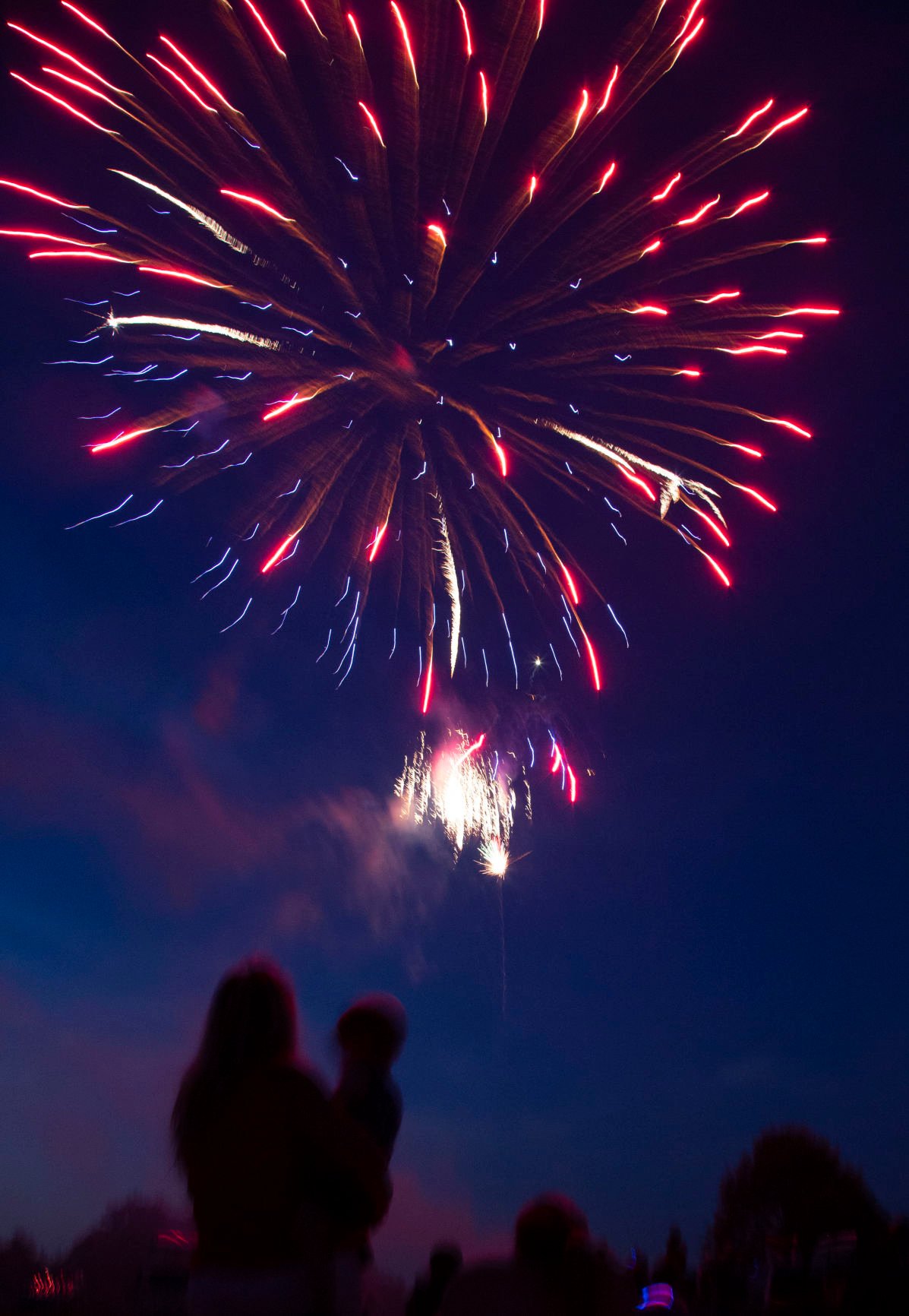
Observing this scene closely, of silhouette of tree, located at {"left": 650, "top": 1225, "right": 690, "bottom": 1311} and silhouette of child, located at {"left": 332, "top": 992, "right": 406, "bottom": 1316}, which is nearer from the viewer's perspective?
silhouette of child, located at {"left": 332, "top": 992, "right": 406, "bottom": 1316}

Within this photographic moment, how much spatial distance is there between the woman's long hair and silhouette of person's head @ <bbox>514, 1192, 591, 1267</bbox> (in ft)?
5.28

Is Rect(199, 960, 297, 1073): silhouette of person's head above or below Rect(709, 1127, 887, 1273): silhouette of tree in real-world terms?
below

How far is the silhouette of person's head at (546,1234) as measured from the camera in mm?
3389

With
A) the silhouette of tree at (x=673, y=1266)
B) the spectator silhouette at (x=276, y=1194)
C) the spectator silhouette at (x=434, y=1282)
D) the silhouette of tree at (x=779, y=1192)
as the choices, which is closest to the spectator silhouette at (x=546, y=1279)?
the spectator silhouette at (x=276, y=1194)

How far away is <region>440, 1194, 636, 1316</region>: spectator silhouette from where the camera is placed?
3168 mm

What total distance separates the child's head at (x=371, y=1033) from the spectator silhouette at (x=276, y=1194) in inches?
28.3

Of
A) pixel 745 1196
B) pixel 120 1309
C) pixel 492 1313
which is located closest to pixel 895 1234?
pixel 492 1313

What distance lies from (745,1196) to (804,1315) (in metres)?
35.4

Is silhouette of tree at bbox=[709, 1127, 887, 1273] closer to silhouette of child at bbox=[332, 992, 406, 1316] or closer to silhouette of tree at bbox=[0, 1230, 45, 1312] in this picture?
silhouette of tree at bbox=[0, 1230, 45, 1312]

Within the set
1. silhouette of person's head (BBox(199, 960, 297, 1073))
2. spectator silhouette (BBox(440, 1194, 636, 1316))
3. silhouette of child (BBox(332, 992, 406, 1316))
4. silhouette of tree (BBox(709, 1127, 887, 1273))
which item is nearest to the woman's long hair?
silhouette of person's head (BBox(199, 960, 297, 1073))

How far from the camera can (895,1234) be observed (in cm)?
441

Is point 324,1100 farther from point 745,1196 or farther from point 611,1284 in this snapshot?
point 745,1196

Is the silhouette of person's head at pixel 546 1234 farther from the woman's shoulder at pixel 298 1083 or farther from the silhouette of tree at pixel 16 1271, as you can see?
the silhouette of tree at pixel 16 1271

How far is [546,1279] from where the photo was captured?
3285mm
